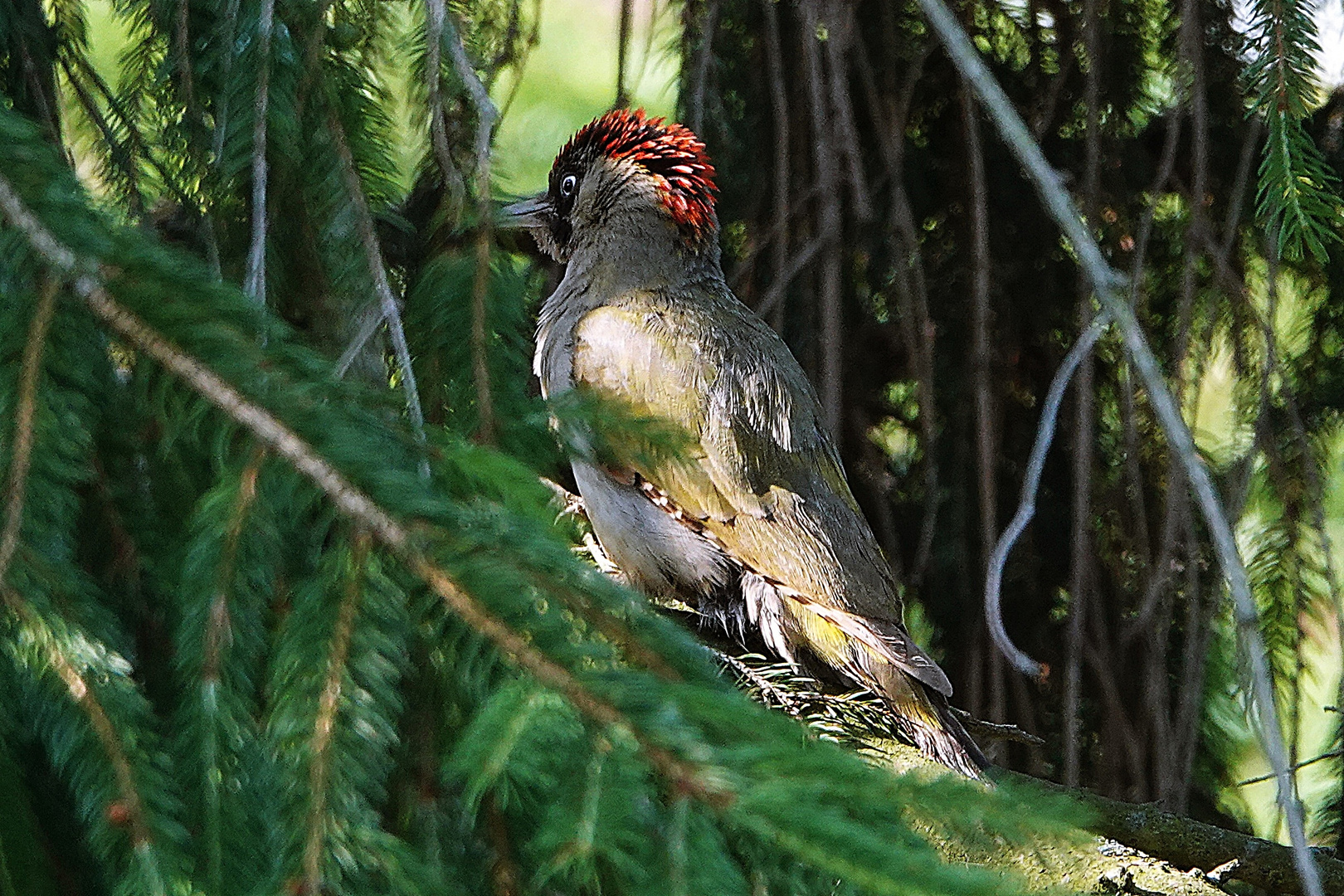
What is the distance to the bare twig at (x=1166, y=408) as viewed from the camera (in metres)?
1.35

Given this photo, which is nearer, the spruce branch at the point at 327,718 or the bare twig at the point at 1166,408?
the spruce branch at the point at 327,718

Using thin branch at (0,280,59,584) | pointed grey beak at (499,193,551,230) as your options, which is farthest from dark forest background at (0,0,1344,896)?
pointed grey beak at (499,193,551,230)

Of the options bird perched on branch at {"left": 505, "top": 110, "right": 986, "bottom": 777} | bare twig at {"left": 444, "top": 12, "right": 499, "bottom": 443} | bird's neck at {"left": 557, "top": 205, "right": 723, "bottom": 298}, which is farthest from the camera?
bird's neck at {"left": 557, "top": 205, "right": 723, "bottom": 298}

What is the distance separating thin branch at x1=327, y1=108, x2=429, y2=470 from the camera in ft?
4.52

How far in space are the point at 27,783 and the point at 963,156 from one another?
8.74 feet

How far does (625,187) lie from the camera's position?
349cm

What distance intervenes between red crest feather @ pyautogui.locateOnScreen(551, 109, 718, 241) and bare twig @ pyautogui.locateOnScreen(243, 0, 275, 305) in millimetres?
1560

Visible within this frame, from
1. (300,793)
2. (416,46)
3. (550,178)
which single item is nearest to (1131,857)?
(300,793)

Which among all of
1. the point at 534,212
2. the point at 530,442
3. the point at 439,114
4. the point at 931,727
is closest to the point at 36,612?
the point at 530,442

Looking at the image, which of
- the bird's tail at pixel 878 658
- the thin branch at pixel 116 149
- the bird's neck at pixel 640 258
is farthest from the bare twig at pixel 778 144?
the thin branch at pixel 116 149

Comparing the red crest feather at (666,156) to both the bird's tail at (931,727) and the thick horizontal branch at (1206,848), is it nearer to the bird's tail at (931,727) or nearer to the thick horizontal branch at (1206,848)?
the bird's tail at (931,727)

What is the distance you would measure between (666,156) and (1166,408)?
6.91 feet

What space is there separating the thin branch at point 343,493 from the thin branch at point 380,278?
130mm

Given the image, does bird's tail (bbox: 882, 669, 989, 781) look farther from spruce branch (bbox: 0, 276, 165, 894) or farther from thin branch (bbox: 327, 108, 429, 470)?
spruce branch (bbox: 0, 276, 165, 894)
